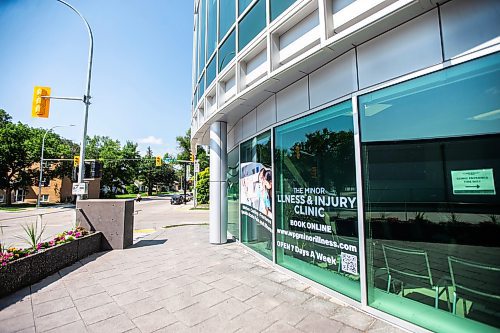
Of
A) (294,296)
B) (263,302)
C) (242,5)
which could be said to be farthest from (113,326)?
(242,5)

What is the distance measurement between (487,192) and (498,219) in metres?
0.31

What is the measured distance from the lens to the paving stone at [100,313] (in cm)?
349

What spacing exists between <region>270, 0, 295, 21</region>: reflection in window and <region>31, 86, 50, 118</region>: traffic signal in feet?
25.5

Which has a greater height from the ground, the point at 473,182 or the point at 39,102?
the point at 39,102

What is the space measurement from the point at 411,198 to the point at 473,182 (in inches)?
29.1

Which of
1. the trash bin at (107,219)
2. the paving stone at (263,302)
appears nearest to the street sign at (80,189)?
the trash bin at (107,219)

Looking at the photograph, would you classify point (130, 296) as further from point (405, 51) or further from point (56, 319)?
point (405, 51)

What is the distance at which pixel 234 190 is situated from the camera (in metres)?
8.63

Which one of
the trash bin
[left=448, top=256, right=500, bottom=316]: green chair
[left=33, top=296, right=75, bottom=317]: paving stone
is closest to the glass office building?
[left=448, top=256, right=500, bottom=316]: green chair

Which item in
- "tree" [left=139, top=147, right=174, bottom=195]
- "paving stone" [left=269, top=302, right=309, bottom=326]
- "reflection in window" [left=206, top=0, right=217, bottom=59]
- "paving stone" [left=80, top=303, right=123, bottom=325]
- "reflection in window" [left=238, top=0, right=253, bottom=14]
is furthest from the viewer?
"tree" [left=139, top=147, right=174, bottom=195]

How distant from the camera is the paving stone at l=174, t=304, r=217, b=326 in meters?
3.40

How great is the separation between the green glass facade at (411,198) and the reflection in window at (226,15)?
401cm

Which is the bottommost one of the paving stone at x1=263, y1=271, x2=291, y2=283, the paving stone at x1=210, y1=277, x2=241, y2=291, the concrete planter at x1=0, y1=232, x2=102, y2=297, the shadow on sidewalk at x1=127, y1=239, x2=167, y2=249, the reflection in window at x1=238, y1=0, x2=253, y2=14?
the shadow on sidewalk at x1=127, y1=239, x2=167, y2=249

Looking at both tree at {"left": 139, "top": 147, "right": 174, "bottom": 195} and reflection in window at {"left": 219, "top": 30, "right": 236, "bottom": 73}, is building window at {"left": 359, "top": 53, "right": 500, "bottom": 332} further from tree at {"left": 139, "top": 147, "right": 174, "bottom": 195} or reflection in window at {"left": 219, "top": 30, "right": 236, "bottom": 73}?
tree at {"left": 139, "top": 147, "right": 174, "bottom": 195}
